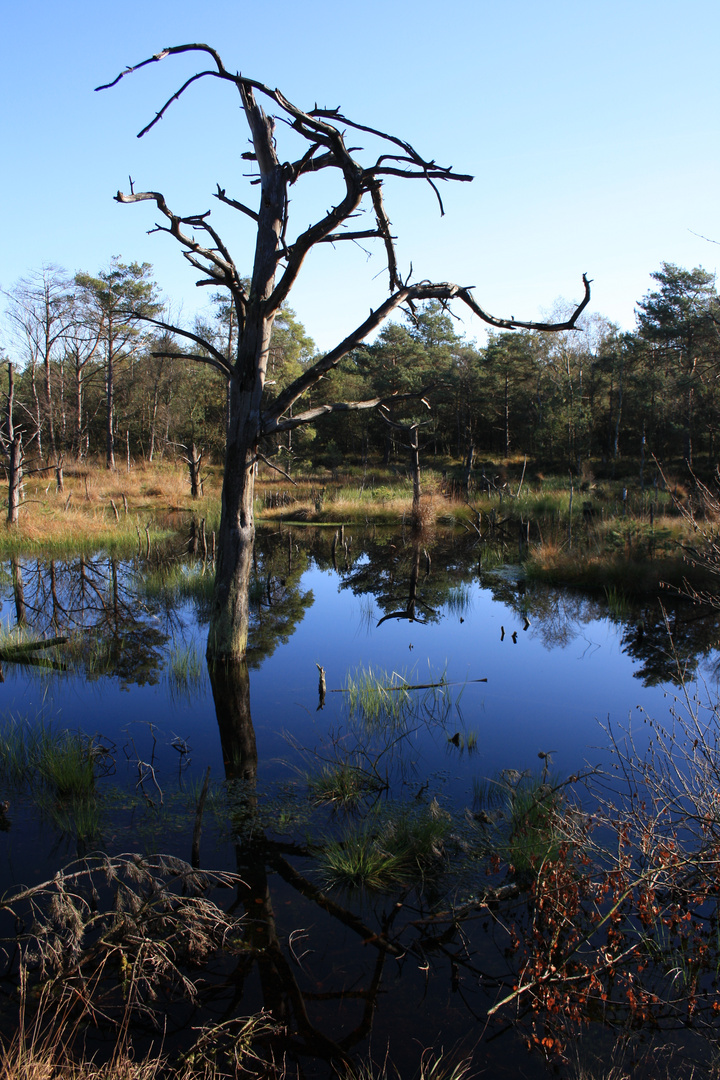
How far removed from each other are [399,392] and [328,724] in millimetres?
32837

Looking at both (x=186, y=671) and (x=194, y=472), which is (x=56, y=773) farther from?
(x=194, y=472)

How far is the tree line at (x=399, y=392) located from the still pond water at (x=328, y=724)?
24827 mm

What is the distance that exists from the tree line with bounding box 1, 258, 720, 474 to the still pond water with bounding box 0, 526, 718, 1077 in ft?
81.5

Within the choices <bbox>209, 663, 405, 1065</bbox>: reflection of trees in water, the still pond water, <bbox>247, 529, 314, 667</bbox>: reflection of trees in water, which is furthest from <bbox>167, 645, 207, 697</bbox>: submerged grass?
<bbox>209, 663, 405, 1065</bbox>: reflection of trees in water

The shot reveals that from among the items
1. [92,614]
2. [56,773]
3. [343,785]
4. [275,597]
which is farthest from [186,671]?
[275,597]

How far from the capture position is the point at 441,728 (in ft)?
20.9

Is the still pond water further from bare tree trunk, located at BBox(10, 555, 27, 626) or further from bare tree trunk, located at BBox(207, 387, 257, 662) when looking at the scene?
bare tree trunk, located at BBox(207, 387, 257, 662)

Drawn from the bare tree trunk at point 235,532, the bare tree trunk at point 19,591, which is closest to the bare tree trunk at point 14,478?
the bare tree trunk at point 19,591

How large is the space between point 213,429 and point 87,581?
29.8 metres

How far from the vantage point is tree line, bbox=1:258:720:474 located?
34656 millimetres

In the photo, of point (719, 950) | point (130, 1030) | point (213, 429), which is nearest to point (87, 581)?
point (130, 1030)

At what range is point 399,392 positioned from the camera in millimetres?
37562

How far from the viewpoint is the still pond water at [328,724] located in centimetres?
311

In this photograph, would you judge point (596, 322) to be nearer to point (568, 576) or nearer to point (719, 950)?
point (568, 576)
